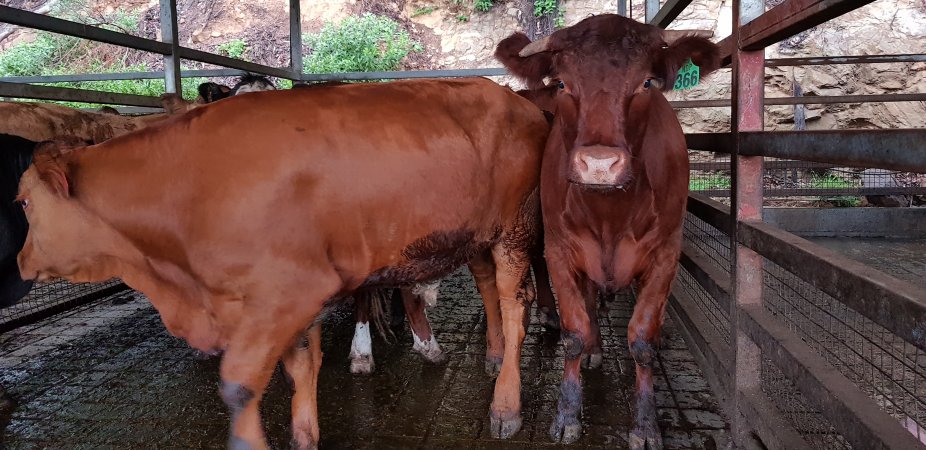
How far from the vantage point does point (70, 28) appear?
4801mm

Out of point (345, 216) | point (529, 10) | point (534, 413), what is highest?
point (529, 10)

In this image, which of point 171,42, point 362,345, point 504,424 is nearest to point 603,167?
point 504,424

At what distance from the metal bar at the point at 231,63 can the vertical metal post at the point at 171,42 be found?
131 mm

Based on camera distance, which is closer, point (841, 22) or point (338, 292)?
point (338, 292)

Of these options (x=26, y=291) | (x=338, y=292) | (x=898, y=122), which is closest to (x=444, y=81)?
(x=338, y=292)

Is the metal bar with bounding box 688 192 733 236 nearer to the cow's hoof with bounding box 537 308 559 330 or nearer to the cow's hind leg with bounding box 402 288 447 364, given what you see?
the cow's hoof with bounding box 537 308 559 330

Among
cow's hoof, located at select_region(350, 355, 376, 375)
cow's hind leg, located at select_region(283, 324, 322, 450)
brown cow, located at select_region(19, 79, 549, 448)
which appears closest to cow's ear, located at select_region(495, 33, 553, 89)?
brown cow, located at select_region(19, 79, 549, 448)

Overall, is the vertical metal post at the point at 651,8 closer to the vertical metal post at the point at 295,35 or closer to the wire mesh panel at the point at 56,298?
the vertical metal post at the point at 295,35

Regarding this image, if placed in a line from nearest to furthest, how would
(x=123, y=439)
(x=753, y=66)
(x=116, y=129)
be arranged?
(x=753, y=66) < (x=123, y=439) < (x=116, y=129)

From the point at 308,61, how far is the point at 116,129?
12.0 metres

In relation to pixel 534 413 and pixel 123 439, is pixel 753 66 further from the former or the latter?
pixel 123 439

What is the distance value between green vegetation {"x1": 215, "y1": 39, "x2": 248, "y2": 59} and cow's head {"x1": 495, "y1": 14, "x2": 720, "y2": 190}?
53.1 ft

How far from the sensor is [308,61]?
55.0 ft

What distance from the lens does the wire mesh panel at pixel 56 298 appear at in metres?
5.75
